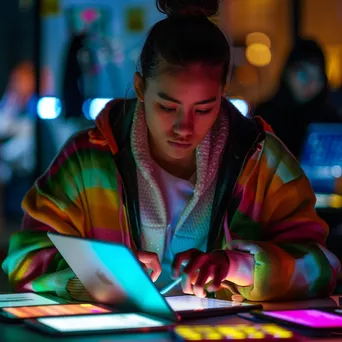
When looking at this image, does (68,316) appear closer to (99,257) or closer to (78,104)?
(99,257)

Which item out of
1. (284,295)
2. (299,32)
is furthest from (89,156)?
(299,32)

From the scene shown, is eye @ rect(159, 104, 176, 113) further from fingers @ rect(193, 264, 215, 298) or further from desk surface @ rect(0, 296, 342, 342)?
desk surface @ rect(0, 296, 342, 342)

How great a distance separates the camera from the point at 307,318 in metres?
1.45

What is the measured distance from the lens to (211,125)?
189 cm

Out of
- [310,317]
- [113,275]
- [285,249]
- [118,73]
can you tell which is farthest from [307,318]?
[118,73]

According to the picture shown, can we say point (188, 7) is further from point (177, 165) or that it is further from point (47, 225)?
point (47, 225)

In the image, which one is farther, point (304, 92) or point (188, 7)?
point (304, 92)

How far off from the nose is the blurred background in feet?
6.48

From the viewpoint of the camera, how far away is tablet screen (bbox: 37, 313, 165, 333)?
1352 millimetres

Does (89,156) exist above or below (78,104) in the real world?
above

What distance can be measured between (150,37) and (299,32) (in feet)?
19.0

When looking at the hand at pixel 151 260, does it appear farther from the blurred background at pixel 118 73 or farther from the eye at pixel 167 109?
the blurred background at pixel 118 73

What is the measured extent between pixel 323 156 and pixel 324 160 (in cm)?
2

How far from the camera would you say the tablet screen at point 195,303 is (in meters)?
1.58
